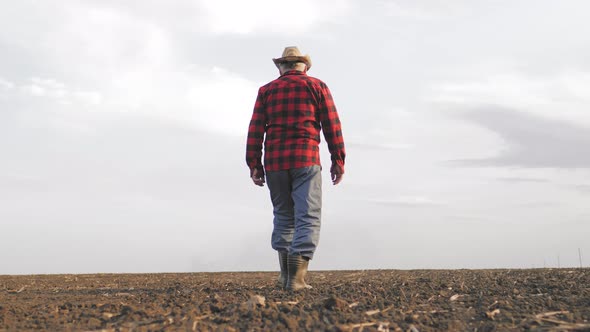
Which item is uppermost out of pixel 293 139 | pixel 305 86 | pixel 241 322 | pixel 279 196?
pixel 305 86

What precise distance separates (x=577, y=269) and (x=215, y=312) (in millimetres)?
6772

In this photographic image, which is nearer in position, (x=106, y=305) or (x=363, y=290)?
(x=106, y=305)

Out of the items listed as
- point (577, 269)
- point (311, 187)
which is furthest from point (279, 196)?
point (577, 269)

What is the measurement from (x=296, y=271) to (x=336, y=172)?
1141 millimetres

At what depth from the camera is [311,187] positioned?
5742mm

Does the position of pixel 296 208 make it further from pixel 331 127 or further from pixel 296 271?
pixel 331 127

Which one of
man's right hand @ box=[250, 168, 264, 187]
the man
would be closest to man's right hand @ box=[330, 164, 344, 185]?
the man

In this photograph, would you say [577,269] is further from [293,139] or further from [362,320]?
[362,320]

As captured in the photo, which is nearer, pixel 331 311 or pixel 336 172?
pixel 331 311

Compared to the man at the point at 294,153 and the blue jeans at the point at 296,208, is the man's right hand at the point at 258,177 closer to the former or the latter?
the man at the point at 294,153

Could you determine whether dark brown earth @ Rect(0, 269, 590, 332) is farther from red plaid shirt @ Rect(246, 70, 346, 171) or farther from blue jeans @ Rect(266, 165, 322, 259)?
red plaid shirt @ Rect(246, 70, 346, 171)

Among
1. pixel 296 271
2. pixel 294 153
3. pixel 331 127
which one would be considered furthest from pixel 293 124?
pixel 296 271

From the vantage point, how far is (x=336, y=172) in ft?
19.9

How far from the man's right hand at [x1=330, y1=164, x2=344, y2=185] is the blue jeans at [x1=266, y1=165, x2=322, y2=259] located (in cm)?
24
